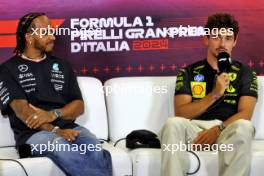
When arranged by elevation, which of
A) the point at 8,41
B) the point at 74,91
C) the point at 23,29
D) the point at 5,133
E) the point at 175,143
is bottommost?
the point at 5,133

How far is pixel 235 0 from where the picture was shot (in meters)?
4.32

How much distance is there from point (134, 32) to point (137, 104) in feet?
2.19

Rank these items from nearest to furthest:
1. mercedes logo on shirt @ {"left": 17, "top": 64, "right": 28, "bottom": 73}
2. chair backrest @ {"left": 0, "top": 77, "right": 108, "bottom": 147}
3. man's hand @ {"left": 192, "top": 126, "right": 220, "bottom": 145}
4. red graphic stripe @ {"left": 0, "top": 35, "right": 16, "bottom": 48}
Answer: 1. man's hand @ {"left": 192, "top": 126, "right": 220, "bottom": 145}
2. mercedes logo on shirt @ {"left": 17, "top": 64, "right": 28, "bottom": 73}
3. chair backrest @ {"left": 0, "top": 77, "right": 108, "bottom": 147}
4. red graphic stripe @ {"left": 0, "top": 35, "right": 16, "bottom": 48}

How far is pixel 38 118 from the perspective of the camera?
136 inches

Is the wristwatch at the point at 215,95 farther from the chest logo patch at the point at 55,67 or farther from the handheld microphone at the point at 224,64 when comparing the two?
the chest logo patch at the point at 55,67

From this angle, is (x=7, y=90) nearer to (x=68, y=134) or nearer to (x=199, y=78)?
(x=68, y=134)

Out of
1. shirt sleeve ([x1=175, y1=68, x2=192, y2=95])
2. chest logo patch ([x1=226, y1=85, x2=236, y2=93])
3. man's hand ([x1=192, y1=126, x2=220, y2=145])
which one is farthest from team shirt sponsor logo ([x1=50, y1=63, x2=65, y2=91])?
chest logo patch ([x1=226, y1=85, x2=236, y2=93])

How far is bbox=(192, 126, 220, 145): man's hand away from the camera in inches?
133

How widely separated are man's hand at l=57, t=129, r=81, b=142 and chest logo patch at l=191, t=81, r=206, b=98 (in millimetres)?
807

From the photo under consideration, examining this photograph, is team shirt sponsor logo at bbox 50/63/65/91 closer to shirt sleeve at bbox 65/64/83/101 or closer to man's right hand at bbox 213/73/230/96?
shirt sleeve at bbox 65/64/83/101

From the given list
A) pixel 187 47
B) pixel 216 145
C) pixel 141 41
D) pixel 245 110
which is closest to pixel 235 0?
pixel 187 47
